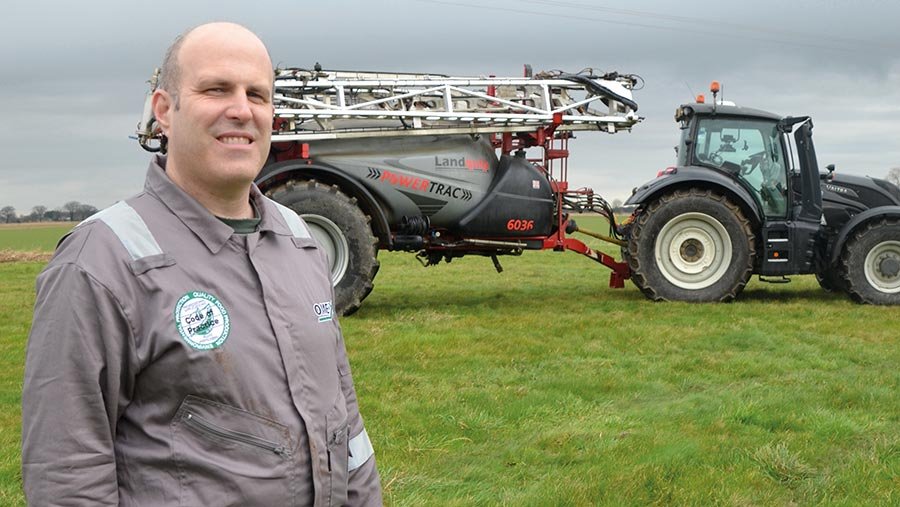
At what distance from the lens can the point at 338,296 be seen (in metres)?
9.95

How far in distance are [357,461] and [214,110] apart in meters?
0.92

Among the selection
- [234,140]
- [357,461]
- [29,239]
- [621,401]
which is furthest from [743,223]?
[29,239]

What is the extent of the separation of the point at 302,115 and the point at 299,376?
309 inches

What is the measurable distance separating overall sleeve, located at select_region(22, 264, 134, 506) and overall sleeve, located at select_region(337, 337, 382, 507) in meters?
0.66

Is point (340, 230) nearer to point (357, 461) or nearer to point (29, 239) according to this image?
point (357, 461)

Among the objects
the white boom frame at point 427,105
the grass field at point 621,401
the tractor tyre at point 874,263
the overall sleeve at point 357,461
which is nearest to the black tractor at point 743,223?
the tractor tyre at point 874,263

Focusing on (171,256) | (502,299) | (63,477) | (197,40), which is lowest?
(502,299)

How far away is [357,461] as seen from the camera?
2.39 metres

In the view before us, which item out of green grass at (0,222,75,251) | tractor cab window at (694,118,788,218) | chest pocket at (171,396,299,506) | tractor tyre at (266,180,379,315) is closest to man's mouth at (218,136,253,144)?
chest pocket at (171,396,299,506)

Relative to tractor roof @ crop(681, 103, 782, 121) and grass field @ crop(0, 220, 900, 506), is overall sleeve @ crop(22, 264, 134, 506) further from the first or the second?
tractor roof @ crop(681, 103, 782, 121)

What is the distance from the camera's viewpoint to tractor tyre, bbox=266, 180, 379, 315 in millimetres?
9742

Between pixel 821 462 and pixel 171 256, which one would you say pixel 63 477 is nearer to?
pixel 171 256

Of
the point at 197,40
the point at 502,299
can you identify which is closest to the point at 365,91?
the point at 502,299

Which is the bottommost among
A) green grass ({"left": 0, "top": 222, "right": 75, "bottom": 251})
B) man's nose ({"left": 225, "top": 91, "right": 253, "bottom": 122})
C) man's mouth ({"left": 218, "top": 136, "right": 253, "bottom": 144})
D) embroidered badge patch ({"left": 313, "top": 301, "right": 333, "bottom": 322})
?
green grass ({"left": 0, "top": 222, "right": 75, "bottom": 251})
